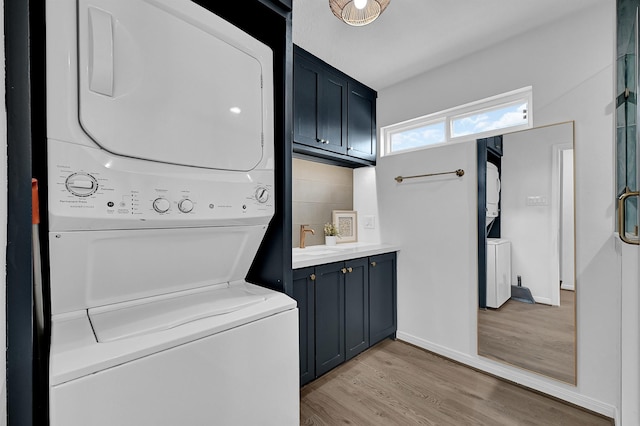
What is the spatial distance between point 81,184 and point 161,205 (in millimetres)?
205

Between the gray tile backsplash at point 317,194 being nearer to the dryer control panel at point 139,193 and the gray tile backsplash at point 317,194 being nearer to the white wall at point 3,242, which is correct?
the dryer control panel at point 139,193

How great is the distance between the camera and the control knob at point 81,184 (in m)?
0.78

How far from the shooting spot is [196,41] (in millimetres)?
1022

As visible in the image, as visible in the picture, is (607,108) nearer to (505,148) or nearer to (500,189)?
(505,148)

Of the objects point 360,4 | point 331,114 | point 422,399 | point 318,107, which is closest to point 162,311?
point 360,4

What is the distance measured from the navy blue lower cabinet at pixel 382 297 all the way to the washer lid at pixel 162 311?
5.24ft

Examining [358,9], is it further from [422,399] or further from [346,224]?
[422,399]

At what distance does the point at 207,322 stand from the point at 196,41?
0.94 meters

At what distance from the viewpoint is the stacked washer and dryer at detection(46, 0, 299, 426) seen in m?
0.76

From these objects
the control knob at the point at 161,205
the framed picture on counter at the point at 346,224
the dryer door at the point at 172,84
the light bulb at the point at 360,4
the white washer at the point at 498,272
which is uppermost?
the light bulb at the point at 360,4

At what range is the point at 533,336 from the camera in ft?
6.96

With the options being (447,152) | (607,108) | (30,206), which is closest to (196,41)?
(30,206)

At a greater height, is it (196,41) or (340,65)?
(340,65)

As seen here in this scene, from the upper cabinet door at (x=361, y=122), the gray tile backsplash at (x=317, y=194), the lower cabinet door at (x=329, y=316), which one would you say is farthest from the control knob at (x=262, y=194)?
the upper cabinet door at (x=361, y=122)
